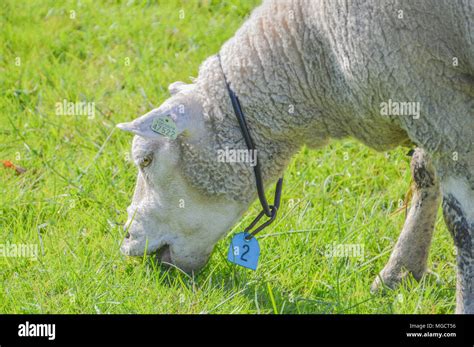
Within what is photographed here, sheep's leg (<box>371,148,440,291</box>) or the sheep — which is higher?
the sheep

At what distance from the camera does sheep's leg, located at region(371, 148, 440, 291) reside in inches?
192

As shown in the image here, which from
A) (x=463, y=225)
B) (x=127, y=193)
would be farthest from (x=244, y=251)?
(x=127, y=193)

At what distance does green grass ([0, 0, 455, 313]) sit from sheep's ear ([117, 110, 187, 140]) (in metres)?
0.80

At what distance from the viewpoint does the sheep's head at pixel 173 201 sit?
429 centimetres

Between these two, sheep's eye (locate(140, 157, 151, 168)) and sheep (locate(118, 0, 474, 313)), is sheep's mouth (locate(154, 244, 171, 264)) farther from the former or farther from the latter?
sheep's eye (locate(140, 157, 151, 168))

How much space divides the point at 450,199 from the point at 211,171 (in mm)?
1174

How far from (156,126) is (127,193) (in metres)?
1.53

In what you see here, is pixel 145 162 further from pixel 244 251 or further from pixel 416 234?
pixel 416 234

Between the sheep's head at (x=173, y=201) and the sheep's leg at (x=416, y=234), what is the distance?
1.01 m

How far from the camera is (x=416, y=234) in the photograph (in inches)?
194

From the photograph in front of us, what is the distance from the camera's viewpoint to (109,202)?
550 cm

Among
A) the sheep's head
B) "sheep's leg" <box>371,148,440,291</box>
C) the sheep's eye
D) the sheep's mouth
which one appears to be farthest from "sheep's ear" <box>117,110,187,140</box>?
"sheep's leg" <box>371,148,440,291</box>
